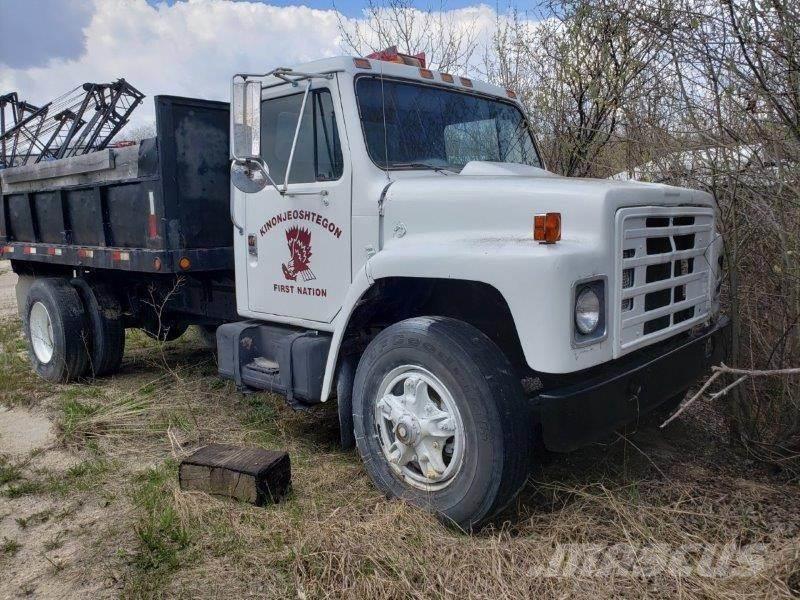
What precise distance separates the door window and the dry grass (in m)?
1.71

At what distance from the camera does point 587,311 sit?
2889 mm

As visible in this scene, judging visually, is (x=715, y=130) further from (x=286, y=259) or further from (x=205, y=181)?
(x=205, y=181)

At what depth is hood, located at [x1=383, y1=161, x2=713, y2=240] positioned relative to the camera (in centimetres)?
295

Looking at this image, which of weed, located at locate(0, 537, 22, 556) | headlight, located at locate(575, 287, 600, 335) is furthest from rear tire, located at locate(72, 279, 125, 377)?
headlight, located at locate(575, 287, 600, 335)

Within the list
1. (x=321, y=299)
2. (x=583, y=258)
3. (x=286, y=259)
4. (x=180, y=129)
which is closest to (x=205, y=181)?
(x=180, y=129)

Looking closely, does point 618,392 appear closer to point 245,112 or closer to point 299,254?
point 299,254

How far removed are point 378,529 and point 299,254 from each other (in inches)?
68.8

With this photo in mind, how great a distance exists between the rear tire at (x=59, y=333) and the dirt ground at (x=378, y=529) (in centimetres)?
142

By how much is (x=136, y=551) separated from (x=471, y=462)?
1.55 metres

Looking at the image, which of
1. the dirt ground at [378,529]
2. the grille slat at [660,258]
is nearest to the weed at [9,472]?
the dirt ground at [378,529]

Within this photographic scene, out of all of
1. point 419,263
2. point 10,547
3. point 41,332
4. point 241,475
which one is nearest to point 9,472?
point 10,547

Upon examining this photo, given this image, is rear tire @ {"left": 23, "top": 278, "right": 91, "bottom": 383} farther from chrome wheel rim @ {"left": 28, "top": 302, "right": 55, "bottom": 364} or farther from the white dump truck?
the white dump truck

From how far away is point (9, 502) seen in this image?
3.76m

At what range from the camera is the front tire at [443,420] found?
2980mm
